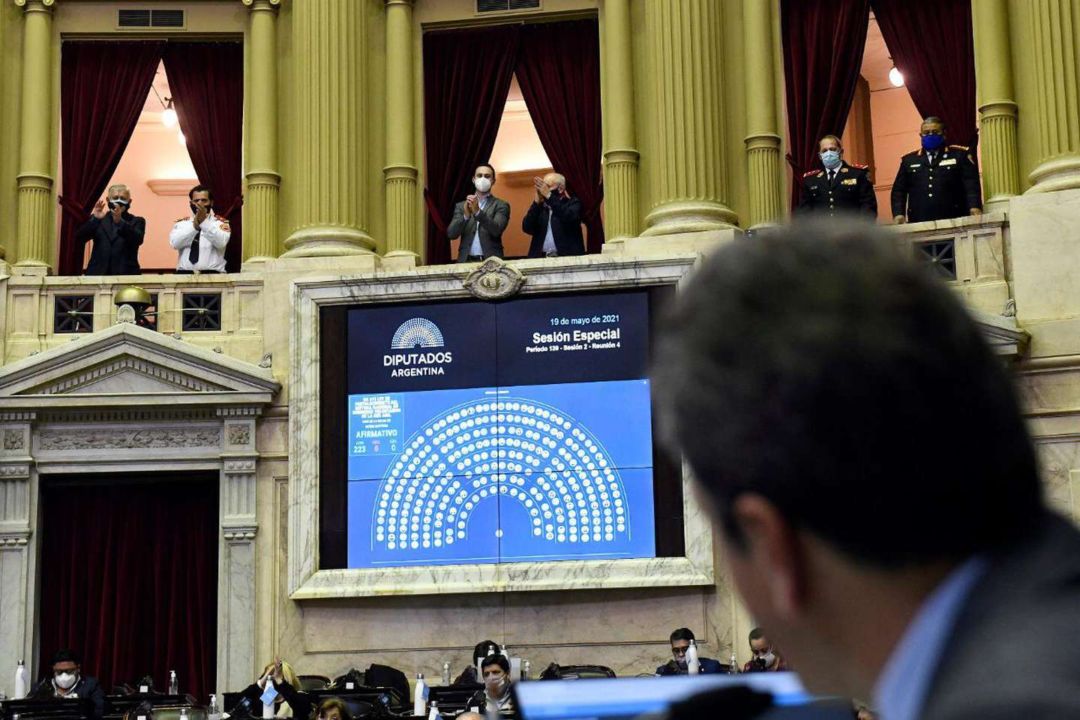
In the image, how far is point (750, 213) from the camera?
52.7 feet

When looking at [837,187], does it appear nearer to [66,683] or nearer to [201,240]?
[201,240]

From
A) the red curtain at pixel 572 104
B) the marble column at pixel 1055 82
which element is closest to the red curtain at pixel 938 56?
the marble column at pixel 1055 82

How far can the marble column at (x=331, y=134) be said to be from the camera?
53.0 ft

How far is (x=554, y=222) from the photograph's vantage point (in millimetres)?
16109

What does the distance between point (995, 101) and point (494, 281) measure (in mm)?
4875

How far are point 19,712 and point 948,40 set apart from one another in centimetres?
1049

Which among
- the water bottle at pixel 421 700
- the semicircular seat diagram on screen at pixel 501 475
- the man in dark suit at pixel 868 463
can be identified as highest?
the semicircular seat diagram on screen at pixel 501 475

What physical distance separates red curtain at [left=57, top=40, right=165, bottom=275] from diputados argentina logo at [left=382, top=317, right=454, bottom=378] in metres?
3.98

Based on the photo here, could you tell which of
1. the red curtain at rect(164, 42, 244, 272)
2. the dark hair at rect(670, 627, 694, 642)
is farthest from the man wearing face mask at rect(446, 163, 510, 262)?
A: the dark hair at rect(670, 627, 694, 642)

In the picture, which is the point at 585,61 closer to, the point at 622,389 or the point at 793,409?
the point at 622,389

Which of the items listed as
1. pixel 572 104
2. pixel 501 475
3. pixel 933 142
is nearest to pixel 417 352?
pixel 501 475

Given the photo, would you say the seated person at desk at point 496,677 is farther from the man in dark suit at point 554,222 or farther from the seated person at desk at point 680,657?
the man in dark suit at point 554,222

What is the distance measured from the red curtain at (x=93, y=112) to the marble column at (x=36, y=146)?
23 cm

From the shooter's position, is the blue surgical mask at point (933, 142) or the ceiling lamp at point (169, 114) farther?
the ceiling lamp at point (169, 114)
